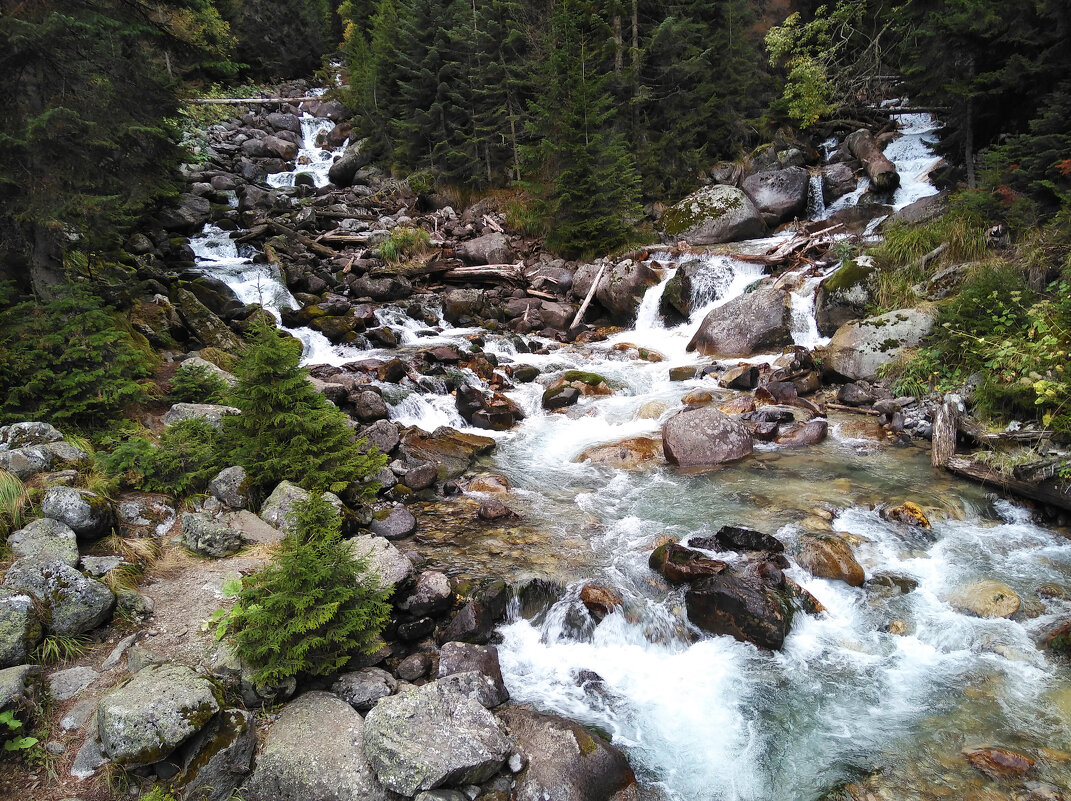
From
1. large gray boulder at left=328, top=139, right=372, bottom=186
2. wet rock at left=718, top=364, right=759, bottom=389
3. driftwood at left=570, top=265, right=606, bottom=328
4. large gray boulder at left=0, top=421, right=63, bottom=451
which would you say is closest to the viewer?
large gray boulder at left=0, top=421, right=63, bottom=451

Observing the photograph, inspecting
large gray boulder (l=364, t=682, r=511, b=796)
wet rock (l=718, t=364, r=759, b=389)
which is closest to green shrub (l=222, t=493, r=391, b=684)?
large gray boulder (l=364, t=682, r=511, b=796)

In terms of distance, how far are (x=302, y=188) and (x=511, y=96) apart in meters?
11.2

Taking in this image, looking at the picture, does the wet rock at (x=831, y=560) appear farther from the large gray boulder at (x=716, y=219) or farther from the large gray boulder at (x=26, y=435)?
the large gray boulder at (x=716, y=219)

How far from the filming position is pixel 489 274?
772 inches

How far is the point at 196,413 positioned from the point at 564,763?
22.4 ft

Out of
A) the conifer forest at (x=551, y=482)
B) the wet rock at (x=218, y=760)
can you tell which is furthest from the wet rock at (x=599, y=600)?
the wet rock at (x=218, y=760)

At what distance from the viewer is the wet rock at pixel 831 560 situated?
6512 millimetres

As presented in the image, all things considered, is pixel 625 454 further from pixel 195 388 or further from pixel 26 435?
pixel 26 435

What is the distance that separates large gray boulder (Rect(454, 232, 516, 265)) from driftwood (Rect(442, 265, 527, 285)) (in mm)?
540

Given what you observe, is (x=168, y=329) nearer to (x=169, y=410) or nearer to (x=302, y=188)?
(x=169, y=410)

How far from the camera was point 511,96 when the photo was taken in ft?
77.6

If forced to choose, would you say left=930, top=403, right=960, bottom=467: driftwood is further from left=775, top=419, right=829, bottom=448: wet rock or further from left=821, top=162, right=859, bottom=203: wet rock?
left=821, top=162, right=859, bottom=203: wet rock

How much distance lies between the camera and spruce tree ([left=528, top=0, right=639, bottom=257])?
1825 cm

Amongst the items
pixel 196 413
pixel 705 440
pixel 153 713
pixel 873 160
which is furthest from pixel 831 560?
pixel 873 160
